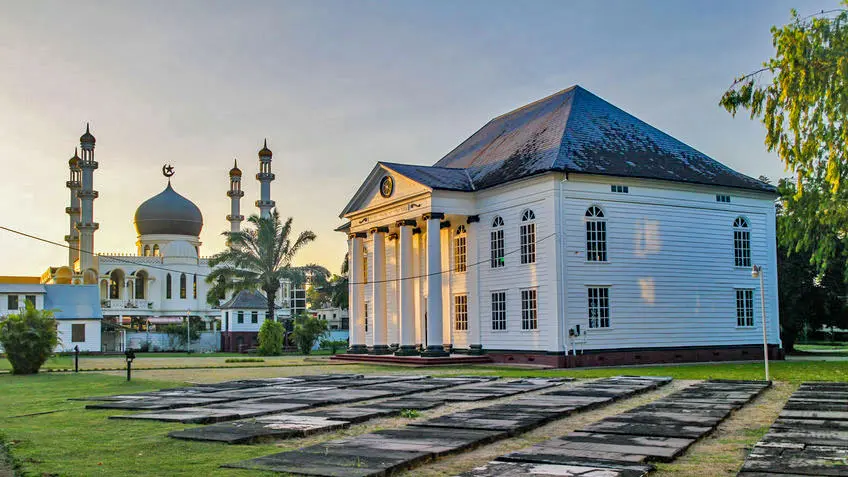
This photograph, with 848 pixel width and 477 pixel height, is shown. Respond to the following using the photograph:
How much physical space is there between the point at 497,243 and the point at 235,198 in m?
65.3

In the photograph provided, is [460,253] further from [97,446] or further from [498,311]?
[97,446]

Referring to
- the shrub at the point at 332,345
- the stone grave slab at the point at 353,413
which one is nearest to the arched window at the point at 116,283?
the shrub at the point at 332,345

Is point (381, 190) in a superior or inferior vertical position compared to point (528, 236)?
superior

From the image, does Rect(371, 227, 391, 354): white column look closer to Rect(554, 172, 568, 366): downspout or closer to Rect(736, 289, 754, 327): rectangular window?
Rect(554, 172, 568, 366): downspout

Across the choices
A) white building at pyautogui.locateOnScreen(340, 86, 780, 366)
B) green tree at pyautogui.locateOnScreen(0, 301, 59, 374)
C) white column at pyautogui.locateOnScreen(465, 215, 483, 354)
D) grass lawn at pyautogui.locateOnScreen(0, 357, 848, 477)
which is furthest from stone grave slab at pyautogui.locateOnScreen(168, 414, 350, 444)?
white column at pyautogui.locateOnScreen(465, 215, 483, 354)

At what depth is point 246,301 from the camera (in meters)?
63.8

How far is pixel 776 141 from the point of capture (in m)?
16.3

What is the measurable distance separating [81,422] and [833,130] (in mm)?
13767

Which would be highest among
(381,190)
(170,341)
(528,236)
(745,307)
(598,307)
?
(381,190)

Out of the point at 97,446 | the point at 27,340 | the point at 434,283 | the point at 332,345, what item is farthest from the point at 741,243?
the point at 332,345

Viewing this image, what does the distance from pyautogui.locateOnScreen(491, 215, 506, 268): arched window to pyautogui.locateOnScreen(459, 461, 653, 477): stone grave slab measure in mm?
25520

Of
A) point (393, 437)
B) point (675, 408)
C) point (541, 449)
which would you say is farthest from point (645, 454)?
point (675, 408)

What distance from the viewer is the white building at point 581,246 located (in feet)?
103

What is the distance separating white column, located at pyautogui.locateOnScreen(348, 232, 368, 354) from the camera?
1657 inches
